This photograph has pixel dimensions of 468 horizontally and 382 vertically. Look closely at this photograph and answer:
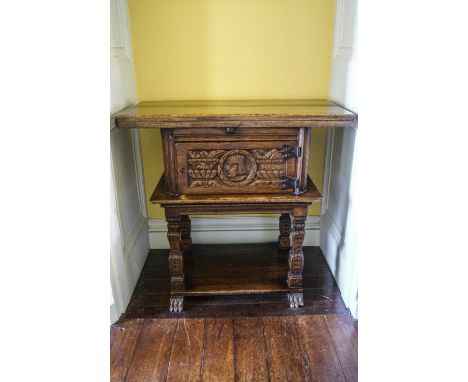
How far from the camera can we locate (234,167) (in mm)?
1434

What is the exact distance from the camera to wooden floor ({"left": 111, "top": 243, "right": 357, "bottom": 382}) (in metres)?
1.30

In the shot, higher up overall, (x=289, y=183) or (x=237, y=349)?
(x=289, y=183)

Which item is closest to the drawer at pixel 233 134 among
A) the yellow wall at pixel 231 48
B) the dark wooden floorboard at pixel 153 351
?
the yellow wall at pixel 231 48

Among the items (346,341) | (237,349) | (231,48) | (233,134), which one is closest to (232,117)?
(233,134)

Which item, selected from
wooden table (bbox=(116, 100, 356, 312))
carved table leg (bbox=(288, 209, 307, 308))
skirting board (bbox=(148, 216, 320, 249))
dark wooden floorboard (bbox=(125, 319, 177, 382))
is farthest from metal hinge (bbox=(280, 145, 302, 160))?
dark wooden floorboard (bbox=(125, 319, 177, 382))

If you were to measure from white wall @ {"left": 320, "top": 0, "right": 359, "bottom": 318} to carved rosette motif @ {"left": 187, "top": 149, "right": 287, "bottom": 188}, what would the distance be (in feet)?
1.17

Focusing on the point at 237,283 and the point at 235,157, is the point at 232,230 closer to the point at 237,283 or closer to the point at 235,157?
the point at 237,283

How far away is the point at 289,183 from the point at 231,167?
25 cm
